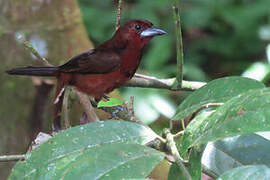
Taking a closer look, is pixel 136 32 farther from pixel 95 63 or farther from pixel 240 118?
pixel 240 118

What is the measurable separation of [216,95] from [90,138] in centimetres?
34

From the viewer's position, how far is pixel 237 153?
1.15 metres

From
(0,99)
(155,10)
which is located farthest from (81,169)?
(155,10)

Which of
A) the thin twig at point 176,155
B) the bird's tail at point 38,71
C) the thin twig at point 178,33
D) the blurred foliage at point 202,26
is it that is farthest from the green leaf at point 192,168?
the blurred foliage at point 202,26

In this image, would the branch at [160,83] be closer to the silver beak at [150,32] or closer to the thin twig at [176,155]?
the silver beak at [150,32]

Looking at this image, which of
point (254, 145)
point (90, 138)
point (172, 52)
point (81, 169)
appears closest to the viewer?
point (81, 169)

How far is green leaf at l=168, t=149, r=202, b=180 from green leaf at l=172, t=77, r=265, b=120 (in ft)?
0.57

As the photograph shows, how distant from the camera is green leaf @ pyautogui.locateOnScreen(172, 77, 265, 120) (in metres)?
1.11

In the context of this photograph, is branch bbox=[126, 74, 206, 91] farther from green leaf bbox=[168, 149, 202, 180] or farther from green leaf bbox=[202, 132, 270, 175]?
green leaf bbox=[168, 149, 202, 180]

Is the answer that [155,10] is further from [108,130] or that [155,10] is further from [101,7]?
[108,130]

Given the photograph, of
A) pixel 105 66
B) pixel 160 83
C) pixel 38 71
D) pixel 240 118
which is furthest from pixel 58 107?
pixel 240 118

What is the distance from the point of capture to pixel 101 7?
4.55 meters

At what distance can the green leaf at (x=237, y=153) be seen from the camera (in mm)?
1090

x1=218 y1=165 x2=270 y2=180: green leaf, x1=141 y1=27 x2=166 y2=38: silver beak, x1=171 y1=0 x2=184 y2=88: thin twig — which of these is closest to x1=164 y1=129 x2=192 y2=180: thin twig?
x1=218 y1=165 x2=270 y2=180: green leaf
